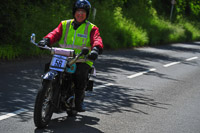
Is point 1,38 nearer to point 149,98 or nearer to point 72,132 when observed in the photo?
point 149,98

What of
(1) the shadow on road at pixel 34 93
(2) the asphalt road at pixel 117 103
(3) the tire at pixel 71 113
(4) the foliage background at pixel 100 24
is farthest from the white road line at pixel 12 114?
(4) the foliage background at pixel 100 24

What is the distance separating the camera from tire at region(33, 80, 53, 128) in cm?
499

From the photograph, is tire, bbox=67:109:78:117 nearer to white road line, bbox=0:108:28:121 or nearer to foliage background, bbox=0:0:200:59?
white road line, bbox=0:108:28:121

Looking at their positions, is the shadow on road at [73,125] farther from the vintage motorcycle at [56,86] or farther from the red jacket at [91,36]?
the red jacket at [91,36]

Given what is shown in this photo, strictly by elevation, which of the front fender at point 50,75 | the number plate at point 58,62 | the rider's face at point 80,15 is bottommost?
the front fender at point 50,75

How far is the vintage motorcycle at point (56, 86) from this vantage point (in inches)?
198

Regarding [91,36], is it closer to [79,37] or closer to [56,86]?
[79,37]

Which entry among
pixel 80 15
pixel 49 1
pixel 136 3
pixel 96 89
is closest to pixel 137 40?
pixel 49 1

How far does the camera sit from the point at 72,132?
5.40 m

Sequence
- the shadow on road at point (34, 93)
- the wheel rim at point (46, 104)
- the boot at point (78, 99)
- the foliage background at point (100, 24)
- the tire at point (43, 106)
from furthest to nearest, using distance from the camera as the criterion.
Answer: the foliage background at point (100, 24)
the shadow on road at point (34, 93)
the boot at point (78, 99)
the wheel rim at point (46, 104)
the tire at point (43, 106)

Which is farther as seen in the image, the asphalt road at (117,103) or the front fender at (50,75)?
the asphalt road at (117,103)

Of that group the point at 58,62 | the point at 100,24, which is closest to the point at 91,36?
the point at 58,62

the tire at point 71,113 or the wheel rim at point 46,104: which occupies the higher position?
the wheel rim at point 46,104

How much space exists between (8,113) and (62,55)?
4.76 feet
